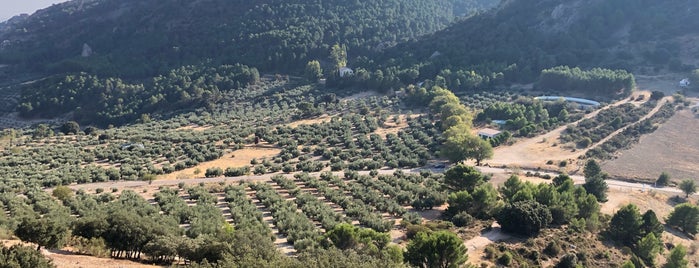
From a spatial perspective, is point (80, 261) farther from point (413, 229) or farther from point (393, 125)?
point (393, 125)

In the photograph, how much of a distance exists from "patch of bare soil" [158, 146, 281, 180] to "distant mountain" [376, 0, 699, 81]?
Result: 49418 millimetres

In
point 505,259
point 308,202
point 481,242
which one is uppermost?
point 308,202

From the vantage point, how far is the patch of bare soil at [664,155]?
61031 mm

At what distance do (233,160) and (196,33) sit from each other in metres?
76.0

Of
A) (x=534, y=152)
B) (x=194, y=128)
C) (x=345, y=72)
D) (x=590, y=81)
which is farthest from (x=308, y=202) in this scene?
(x=590, y=81)

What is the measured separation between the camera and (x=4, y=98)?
337 ft

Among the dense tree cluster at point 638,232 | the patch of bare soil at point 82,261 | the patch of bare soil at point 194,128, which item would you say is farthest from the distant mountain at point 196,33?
the patch of bare soil at point 82,261

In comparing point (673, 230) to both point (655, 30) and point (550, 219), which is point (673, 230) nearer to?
point (550, 219)

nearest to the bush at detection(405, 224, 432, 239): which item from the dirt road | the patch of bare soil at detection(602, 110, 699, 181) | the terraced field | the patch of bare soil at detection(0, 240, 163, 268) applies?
the terraced field

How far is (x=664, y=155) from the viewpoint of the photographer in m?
66.4

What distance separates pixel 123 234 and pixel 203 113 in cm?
6864

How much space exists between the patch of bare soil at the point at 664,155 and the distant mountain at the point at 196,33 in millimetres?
72180

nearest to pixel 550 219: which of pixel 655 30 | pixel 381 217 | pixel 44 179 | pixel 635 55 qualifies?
pixel 381 217

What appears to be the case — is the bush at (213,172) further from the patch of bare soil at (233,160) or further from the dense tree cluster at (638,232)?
the dense tree cluster at (638,232)
